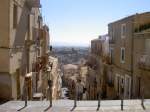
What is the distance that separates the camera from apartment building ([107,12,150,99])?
1096 inches

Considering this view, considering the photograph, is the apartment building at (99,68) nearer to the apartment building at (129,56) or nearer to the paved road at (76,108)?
the apartment building at (129,56)

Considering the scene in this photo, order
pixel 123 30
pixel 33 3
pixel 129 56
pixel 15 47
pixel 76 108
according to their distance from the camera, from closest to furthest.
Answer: pixel 76 108 → pixel 15 47 → pixel 33 3 → pixel 129 56 → pixel 123 30

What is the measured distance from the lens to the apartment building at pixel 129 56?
27.8 metres

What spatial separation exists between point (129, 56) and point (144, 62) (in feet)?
14.8

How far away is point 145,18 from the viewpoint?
101 ft

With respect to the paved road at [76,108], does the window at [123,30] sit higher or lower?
higher

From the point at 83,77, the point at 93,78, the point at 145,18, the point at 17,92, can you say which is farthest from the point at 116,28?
the point at 83,77

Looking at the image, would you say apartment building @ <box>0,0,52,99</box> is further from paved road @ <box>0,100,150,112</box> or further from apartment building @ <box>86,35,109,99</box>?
apartment building @ <box>86,35,109,99</box>

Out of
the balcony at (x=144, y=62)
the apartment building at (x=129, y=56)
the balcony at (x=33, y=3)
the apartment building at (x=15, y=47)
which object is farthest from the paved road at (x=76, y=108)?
the balcony at (x=144, y=62)

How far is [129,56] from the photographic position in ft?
103

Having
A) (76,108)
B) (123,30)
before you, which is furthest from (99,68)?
(76,108)

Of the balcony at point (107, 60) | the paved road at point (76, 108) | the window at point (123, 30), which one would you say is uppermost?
the window at point (123, 30)

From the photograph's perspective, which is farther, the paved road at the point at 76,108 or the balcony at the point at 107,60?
the balcony at the point at 107,60

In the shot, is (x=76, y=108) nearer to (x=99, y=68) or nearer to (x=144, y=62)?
(x=144, y=62)
